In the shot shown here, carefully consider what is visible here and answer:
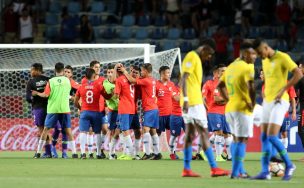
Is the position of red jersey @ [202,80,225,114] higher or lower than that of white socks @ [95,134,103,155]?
higher

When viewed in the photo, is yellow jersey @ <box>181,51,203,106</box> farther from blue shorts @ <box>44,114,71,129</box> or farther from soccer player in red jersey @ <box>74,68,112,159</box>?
blue shorts @ <box>44,114,71,129</box>

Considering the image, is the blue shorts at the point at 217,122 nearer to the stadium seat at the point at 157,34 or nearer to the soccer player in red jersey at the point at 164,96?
the soccer player in red jersey at the point at 164,96

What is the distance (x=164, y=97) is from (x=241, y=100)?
7110 millimetres

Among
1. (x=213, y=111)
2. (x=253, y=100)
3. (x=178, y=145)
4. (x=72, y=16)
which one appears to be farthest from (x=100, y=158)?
(x=72, y=16)

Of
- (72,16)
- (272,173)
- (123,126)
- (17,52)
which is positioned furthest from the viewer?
(72,16)

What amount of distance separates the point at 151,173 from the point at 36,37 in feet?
53.5

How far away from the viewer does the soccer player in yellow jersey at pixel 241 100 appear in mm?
14367

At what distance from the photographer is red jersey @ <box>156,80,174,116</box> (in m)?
21.4

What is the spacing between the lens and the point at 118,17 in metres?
32.3

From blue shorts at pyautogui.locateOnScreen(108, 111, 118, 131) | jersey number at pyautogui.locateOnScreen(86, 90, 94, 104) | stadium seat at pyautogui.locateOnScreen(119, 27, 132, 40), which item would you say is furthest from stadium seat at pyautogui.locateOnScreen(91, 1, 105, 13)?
jersey number at pyautogui.locateOnScreen(86, 90, 94, 104)

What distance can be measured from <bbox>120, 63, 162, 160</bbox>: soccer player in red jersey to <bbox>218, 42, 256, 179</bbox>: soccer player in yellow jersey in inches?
235

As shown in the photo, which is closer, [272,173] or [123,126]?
[272,173]

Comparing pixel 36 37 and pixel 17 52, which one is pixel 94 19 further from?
pixel 17 52

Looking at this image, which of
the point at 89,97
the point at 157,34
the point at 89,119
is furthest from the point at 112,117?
the point at 157,34
